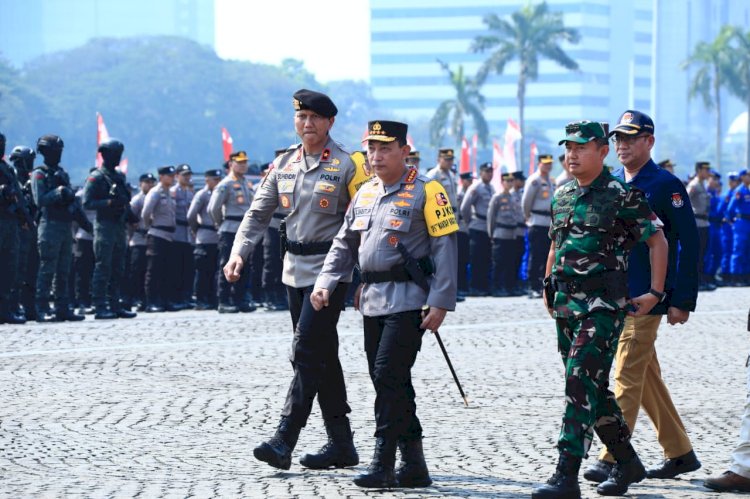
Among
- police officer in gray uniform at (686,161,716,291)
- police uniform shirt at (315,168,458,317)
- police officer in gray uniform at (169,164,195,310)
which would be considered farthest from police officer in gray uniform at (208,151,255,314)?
police uniform shirt at (315,168,458,317)

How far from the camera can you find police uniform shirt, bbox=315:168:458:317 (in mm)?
6992

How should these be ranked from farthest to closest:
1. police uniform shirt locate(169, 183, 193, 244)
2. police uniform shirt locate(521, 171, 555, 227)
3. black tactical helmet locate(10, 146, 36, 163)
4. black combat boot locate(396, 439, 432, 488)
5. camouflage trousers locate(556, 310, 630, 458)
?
police uniform shirt locate(521, 171, 555, 227) < police uniform shirt locate(169, 183, 193, 244) < black tactical helmet locate(10, 146, 36, 163) < black combat boot locate(396, 439, 432, 488) < camouflage trousers locate(556, 310, 630, 458)

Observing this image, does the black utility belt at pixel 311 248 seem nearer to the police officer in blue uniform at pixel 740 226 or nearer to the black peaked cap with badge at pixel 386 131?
A: the black peaked cap with badge at pixel 386 131

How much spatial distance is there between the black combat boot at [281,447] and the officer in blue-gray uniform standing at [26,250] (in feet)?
30.4

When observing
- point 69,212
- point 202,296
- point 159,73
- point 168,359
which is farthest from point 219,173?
point 159,73

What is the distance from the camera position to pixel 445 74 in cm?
18938

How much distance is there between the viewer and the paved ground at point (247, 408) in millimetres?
7078

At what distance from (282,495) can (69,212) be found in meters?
10.5

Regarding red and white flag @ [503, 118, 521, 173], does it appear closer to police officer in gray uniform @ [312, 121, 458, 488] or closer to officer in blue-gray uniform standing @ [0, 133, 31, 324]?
officer in blue-gray uniform standing @ [0, 133, 31, 324]

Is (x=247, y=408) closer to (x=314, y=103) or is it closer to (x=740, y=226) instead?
(x=314, y=103)

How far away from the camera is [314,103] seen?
7.54 metres

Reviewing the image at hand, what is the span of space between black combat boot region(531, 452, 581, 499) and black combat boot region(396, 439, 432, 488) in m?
0.73

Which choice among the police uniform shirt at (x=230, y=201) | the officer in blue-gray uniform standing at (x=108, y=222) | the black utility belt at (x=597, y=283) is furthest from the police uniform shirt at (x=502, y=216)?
the black utility belt at (x=597, y=283)

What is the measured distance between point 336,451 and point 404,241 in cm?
120
